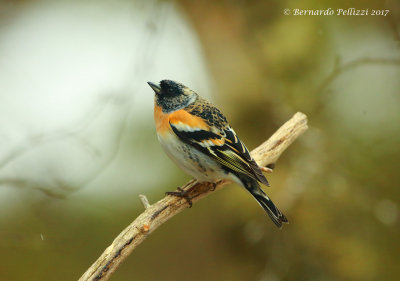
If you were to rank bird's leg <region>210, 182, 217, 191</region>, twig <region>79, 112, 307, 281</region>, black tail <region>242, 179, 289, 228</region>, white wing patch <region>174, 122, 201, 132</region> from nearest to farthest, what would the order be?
twig <region>79, 112, 307, 281</region>, black tail <region>242, 179, 289, 228</region>, white wing patch <region>174, 122, 201, 132</region>, bird's leg <region>210, 182, 217, 191</region>

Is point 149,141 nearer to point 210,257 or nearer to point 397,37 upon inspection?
point 210,257

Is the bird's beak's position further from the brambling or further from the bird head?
the brambling

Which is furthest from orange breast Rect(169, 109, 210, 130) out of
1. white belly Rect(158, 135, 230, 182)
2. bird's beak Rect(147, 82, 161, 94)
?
bird's beak Rect(147, 82, 161, 94)

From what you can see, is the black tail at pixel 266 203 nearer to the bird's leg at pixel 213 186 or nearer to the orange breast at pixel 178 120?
the bird's leg at pixel 213 186

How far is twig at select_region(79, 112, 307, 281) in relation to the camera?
312cm

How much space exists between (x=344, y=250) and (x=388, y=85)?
2.26m

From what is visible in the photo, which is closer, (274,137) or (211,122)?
(211,122)

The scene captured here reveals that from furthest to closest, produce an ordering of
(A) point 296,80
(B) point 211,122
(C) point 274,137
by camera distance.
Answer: (A) point 296,80
(C) point 274,137
(B) point 211,122

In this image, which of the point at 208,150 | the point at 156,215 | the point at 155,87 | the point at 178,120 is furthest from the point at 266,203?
the point at 155,87

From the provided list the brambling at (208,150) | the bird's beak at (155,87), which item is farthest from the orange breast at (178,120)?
the bird's beak at (155,87)

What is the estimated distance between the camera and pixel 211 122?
154 inches

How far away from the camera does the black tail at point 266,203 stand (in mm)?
3547

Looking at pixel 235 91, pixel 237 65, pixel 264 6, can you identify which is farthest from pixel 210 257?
pixel 264 6

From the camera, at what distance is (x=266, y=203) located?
361 cm
